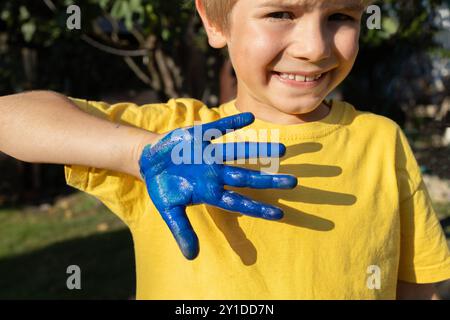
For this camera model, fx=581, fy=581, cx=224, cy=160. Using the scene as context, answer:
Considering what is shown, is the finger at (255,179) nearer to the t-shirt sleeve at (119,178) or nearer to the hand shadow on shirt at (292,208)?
the hand shadow on shirt at (292,208)

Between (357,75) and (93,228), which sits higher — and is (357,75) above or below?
above

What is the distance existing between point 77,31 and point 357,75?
231 inches

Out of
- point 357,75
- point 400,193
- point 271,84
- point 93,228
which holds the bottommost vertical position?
point 93,228

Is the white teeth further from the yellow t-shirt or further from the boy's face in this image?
the yellow t-shirt

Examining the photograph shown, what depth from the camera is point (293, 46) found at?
1.26 metres

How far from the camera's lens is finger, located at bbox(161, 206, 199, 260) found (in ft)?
3.73

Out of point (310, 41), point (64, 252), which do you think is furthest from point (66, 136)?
point (64, 252)

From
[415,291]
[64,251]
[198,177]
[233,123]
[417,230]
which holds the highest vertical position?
[233,123]

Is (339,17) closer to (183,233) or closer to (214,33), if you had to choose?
(214,33)

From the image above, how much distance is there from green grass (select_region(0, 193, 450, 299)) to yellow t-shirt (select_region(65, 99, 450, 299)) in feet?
8.29

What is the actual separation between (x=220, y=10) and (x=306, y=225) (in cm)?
55
